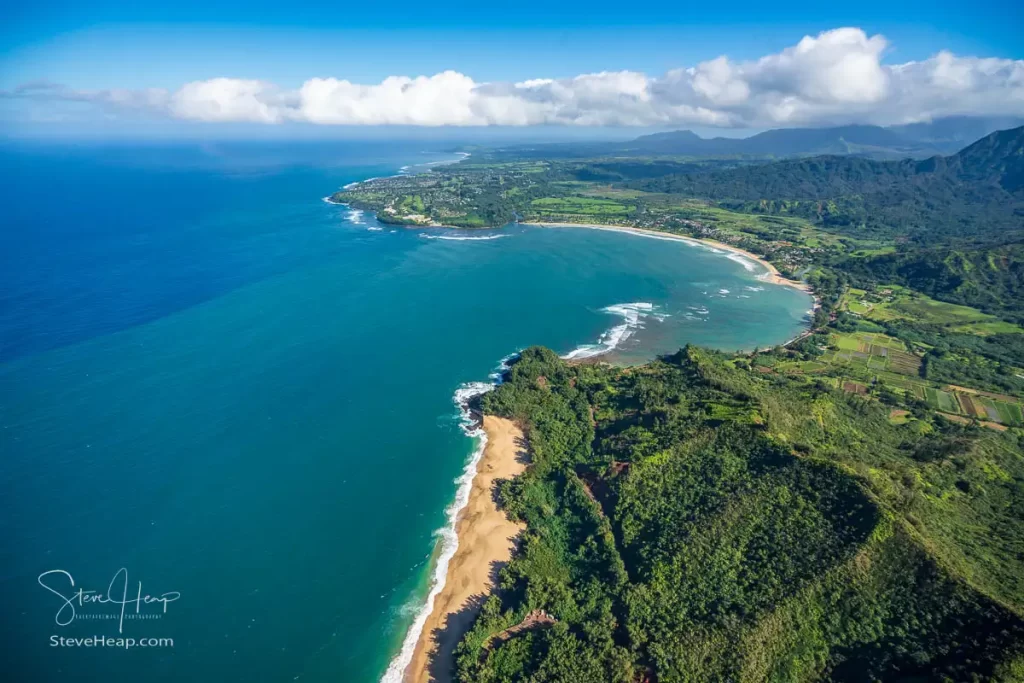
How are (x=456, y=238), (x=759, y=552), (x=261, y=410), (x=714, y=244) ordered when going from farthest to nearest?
(x=456, y=238) → (x=714, y=244) → (x=261, y=410) → (x=759, y=552)

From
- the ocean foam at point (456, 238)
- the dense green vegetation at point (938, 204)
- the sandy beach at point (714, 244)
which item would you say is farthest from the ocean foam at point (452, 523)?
the dense green vegetation at point (938, 204)

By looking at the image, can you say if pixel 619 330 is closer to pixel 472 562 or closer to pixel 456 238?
pixel 472 562

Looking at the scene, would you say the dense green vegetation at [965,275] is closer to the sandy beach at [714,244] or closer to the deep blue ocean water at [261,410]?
the sandy beach at [714,244]

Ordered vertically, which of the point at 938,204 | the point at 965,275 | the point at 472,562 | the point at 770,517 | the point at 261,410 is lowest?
the point at 472,562

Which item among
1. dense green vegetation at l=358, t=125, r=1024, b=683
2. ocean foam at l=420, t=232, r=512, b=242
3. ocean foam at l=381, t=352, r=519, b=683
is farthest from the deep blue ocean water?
ocean foam at l=420, t=232, r=512, b=242

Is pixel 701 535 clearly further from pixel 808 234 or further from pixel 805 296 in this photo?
pixel 808 234

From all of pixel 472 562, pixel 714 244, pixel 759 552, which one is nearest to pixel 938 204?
pixel 714 244
